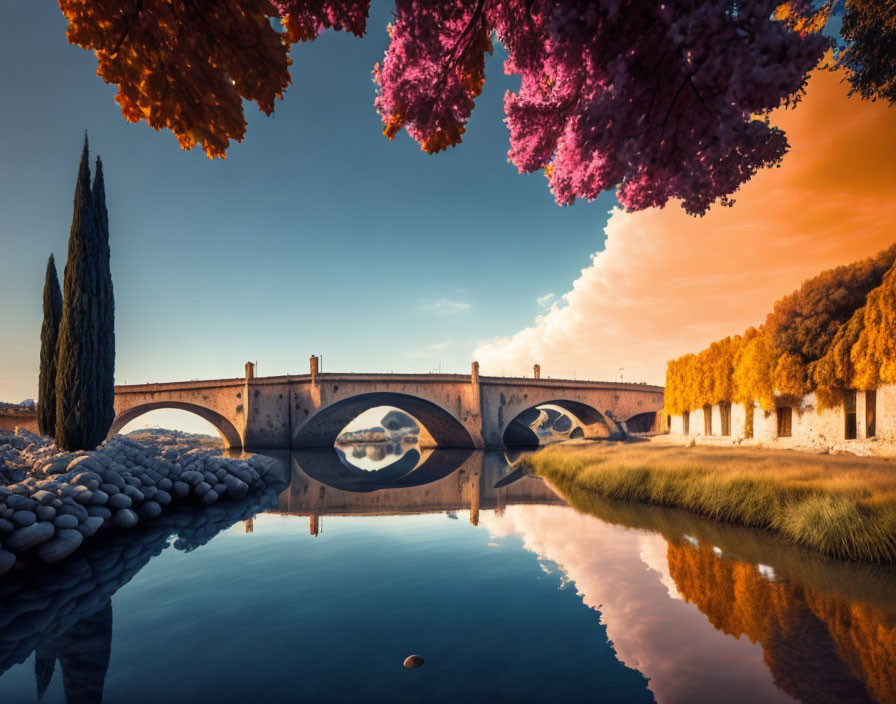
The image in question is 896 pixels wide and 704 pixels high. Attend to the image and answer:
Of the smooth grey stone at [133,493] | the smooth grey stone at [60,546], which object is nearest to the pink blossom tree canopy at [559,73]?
the smooth grey stone at [60,546]

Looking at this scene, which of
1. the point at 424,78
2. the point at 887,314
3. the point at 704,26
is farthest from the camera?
the point at 887,314

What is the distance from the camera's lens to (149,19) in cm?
282

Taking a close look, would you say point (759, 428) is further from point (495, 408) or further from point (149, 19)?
point (149, 19)

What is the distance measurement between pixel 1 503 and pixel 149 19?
9133mm

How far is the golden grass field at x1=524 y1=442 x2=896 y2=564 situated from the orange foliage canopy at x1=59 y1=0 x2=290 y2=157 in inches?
412

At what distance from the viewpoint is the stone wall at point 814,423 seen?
16.2 metres

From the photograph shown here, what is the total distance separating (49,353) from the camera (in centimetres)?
1969

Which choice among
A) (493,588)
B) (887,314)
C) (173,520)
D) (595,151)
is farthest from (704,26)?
(887,314)

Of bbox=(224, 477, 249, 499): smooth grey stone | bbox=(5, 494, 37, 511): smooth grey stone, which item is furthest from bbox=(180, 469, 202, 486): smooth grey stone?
bbox=(5, 494, 37, 511): smooth grey stone

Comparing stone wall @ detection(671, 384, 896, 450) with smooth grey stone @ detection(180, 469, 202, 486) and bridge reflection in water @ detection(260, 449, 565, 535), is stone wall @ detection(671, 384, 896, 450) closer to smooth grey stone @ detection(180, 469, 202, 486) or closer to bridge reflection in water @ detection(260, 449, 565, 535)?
bridge reflection in water @ detection(260, 449, 565, 535)

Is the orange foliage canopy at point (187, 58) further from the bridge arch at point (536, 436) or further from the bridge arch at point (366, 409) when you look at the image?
the bridge arch at point (536, 436)

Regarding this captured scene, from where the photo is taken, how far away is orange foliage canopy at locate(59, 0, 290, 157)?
279cm

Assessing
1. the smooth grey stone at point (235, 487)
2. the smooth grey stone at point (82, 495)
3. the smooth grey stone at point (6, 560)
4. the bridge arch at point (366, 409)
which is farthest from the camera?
the bridge arch at point (366, 409)

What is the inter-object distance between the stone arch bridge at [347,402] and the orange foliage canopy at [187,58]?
36.4 m
